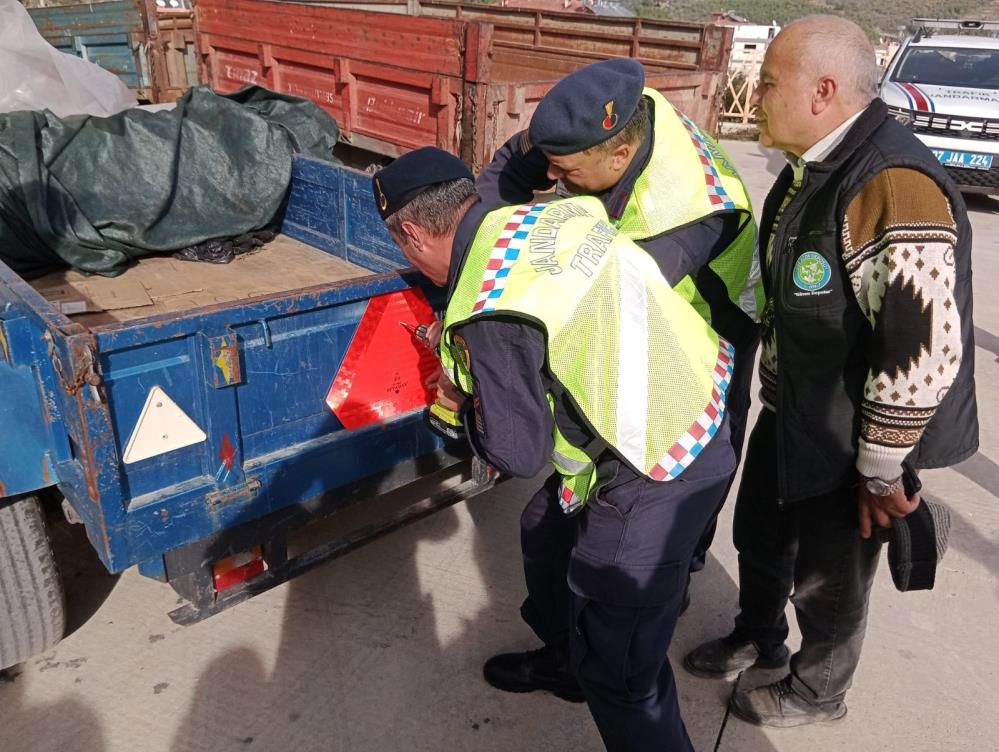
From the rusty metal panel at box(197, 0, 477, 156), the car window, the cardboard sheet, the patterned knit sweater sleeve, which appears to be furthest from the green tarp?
the car window

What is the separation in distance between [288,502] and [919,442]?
167cm

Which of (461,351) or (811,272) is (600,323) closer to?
(461,351)

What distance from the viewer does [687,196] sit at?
2.07 meters

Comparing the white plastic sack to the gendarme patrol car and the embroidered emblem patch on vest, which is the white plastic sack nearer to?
the embroidered emblem patch on vest

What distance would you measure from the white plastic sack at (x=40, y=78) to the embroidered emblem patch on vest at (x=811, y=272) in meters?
3.82

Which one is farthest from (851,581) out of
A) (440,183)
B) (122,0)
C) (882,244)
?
(122,0)

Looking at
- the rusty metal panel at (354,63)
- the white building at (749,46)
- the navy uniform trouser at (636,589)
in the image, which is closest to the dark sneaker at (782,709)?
the navy uniform trouser at (636,589)

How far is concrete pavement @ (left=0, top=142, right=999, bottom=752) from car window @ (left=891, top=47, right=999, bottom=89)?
25.7 ft

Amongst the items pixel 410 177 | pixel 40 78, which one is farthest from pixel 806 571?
pixel 40 78

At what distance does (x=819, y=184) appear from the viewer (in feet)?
6.11

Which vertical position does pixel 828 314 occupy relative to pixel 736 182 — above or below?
below

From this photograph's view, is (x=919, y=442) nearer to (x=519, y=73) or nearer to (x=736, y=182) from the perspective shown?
(x=736, y=182)

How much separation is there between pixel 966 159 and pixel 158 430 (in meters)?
9.28

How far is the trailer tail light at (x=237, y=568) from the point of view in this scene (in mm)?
2238
